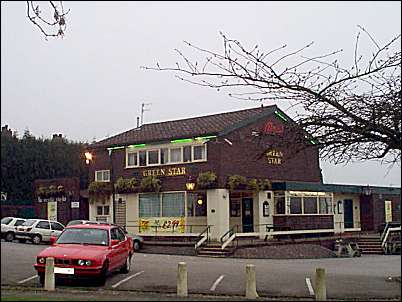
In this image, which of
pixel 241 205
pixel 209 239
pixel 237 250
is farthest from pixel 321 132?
pixel 241 205

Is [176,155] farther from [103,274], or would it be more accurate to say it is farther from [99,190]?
[103,274]

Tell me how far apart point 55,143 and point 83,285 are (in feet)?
66.3

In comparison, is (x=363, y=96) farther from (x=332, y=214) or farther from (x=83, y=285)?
(x=332, y=214)

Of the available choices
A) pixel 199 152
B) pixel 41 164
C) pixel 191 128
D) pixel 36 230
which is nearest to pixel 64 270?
pixel 36 230

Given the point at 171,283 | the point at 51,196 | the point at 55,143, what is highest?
the point at 55,143

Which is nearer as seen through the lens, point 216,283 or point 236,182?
point 216,283

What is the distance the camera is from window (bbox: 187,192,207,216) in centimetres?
3500

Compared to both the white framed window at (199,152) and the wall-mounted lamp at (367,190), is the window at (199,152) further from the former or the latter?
the wall-mounted lamp at (367,190)

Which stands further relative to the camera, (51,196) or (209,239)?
(51,196)

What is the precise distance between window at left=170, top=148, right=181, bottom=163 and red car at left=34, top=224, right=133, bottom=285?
1618 centimetres

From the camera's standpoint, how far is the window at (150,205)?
119 feet

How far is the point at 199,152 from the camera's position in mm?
35125

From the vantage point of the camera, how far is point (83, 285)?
17000 mm

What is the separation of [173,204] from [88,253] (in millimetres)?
18982
